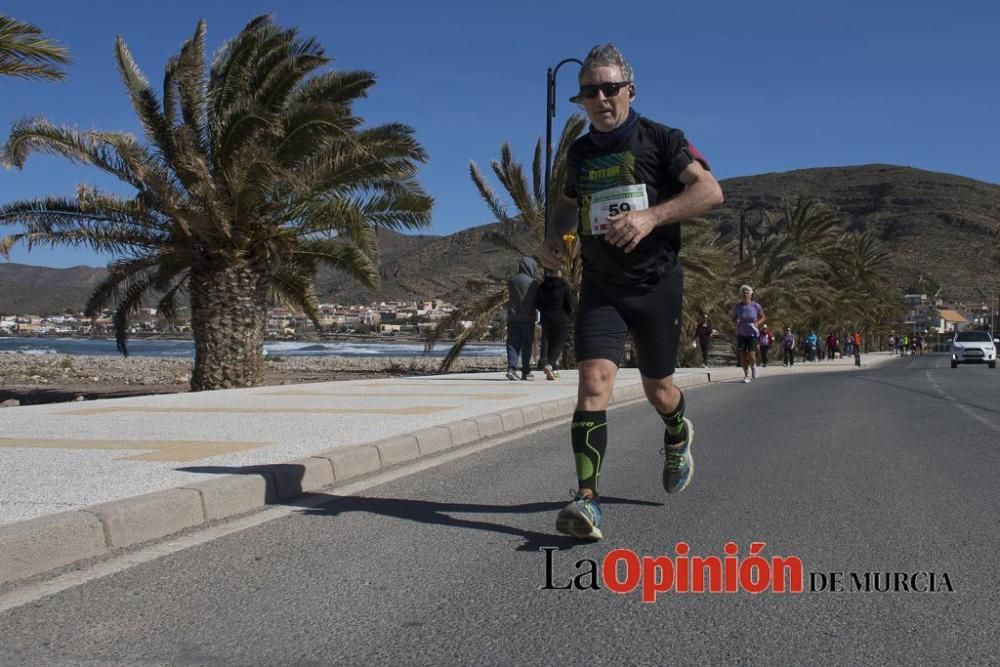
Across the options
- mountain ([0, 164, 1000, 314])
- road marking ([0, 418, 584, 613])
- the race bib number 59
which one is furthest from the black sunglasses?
mountain ([0, 164, 1000, 314])

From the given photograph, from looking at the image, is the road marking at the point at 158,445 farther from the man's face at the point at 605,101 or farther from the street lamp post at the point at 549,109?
the street lamp post at the point at 549,109

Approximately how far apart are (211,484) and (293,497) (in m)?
0.65

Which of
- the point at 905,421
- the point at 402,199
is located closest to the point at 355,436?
the point at 905,421

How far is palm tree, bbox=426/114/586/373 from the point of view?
77.5 feet

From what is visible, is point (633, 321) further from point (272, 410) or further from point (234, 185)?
point (234, 185)

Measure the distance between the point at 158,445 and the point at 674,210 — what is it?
422cm

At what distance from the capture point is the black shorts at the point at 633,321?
174 inches

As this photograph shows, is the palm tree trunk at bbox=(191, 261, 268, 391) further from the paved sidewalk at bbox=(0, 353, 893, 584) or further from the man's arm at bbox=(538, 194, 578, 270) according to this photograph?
the man's arm at bbox=(538, 194, 578, 270)

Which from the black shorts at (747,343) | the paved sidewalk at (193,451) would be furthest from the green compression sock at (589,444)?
the black shorts at (747,343)

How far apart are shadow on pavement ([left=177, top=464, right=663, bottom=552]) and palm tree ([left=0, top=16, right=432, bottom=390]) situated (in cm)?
985

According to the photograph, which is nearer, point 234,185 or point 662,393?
point 662,393

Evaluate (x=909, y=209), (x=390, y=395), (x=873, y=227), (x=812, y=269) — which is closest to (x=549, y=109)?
(x=390, y=395)

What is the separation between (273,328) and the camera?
128 meters

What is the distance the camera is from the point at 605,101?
4312 mm
